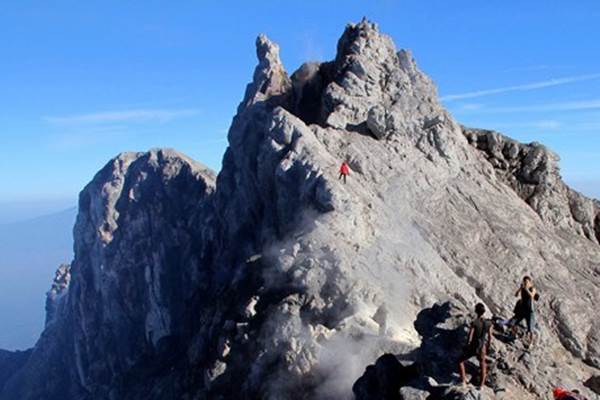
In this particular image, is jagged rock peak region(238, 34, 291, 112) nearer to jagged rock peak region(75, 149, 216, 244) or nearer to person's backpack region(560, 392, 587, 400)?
jagged rock peak region(75, 149, 216, 244)

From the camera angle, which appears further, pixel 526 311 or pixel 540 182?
pixel 540 182

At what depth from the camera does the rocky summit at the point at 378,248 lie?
85.4 ft

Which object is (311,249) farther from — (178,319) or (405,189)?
(178,319)

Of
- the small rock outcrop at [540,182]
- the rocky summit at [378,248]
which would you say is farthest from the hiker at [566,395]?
the small rock outcrop at [540,182]

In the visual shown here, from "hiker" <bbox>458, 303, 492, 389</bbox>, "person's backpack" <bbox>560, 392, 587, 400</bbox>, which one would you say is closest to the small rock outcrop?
"person's backpack" <bbox>560, 392, 587, 400</bbox>

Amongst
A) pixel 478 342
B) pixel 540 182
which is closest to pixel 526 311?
pixel 478 342

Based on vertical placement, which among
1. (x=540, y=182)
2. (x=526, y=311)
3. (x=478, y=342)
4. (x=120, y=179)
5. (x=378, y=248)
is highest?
(x=120, y=179)

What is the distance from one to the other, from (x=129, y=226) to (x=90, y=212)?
19932mm

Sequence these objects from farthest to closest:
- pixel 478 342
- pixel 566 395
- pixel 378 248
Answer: pixel 378 248 → pixel 478 342 → pixel 566 395

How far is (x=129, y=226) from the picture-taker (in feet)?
429

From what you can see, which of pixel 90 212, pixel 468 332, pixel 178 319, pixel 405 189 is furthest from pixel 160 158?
pixel 468 332

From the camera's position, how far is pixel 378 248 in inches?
1593

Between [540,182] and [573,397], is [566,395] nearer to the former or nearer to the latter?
[573,397]

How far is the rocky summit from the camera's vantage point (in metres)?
26.0
